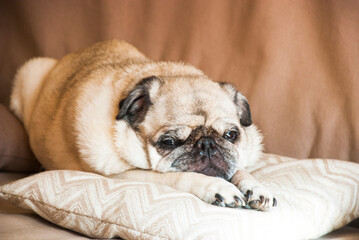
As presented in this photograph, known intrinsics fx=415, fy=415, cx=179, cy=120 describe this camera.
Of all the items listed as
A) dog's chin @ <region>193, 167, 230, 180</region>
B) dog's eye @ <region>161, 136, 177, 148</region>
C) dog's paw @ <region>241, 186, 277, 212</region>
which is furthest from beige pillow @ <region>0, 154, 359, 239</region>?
dog's eye @ <region>161, 136, 177, 148</region>

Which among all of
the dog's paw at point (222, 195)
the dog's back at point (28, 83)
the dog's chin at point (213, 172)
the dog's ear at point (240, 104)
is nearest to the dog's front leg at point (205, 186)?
the dog's paw at point (222, 195)

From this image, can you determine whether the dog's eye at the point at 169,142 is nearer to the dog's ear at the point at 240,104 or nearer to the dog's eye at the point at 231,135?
the dog's eye at the point at 231,135

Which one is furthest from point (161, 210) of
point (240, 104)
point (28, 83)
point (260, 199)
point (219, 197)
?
point (28, 83)

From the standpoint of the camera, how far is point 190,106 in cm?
162

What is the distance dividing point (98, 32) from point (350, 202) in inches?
73.0

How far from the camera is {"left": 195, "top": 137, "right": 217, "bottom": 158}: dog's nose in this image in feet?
5.08

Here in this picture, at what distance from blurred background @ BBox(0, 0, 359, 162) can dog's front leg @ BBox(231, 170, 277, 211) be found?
656 mm

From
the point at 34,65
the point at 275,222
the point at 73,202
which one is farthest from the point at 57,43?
the point at 275,222

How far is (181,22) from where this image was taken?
2438 mm

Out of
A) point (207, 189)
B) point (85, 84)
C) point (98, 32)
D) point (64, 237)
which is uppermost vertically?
point (98, 32)

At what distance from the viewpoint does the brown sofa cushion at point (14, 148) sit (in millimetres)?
2080

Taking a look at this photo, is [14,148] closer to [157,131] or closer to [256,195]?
[157,131]

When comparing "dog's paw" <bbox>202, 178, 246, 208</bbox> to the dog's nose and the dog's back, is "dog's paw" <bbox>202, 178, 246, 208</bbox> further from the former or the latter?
the dog's back

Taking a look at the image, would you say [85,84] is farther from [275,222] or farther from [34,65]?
[275,222]
